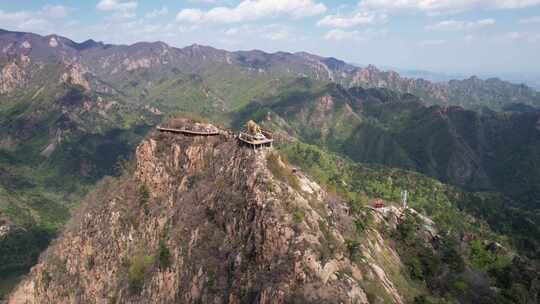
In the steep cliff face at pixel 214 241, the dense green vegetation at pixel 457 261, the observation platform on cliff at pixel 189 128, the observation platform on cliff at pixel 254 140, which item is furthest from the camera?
the observation platform on cliff at pixel 189 128

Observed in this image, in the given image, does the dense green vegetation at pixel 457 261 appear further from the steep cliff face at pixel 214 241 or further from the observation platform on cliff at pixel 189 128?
the observation platform on cliff at pixel 189 128

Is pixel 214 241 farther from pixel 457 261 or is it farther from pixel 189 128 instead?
pixel 457 261

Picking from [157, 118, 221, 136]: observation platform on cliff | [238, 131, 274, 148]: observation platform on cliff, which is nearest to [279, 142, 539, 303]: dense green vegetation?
[238, 131, 274, 148]: observation platform on cliff

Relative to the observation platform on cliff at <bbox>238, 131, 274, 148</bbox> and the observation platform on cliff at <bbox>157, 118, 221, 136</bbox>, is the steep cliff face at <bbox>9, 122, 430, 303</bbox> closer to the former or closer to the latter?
the observation platform on cliff at <bbox>157, 118, 221, 136</bbox>

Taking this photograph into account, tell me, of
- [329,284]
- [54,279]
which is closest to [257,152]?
[329,284]

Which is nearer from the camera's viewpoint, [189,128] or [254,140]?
[254,140]

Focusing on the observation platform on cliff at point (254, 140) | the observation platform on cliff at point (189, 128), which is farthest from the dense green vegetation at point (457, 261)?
the observation platform on cliff at point (189, 128)

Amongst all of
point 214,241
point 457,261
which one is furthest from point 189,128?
point 457,261

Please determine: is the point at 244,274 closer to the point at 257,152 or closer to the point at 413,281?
the point at 257,152
